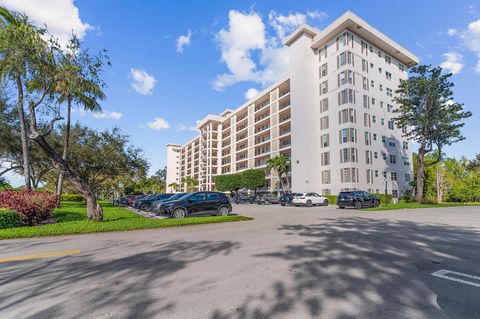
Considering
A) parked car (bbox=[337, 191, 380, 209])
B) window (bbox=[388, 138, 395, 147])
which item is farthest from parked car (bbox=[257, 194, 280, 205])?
window (bbox=[388, 138, 395, 147])

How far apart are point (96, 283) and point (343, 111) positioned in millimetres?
38805

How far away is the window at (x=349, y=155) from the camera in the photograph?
36431 millimetres

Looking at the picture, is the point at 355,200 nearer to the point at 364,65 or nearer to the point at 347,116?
the point at 347,116

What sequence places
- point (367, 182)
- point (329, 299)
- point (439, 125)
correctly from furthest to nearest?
1. point (367, 182)
2. point (439, 125)
3. point (329, 299)

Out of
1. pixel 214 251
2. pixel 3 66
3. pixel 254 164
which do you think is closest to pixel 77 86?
pixel 3 66

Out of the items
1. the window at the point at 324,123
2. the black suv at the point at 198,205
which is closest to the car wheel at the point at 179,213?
the black suv at the point at 198,205

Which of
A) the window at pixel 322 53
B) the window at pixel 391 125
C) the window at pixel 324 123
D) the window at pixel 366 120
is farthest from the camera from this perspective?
the window at pixel 322 53

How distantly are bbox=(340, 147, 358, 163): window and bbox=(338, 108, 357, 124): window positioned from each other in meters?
4.11

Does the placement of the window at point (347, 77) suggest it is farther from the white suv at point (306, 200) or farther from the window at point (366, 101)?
the white suv at point (306, 200)

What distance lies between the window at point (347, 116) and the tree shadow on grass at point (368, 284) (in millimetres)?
31733

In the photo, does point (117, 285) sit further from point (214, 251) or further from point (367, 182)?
point (367, 182)

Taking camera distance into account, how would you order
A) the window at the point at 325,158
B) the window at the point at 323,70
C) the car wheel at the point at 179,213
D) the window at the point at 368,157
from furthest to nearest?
the window at the point at 323,70, the window at the point at 325,158, the window at the point at 368,157, the car wheel at the point at 179,213

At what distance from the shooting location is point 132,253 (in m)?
6.93

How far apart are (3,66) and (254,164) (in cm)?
5046
